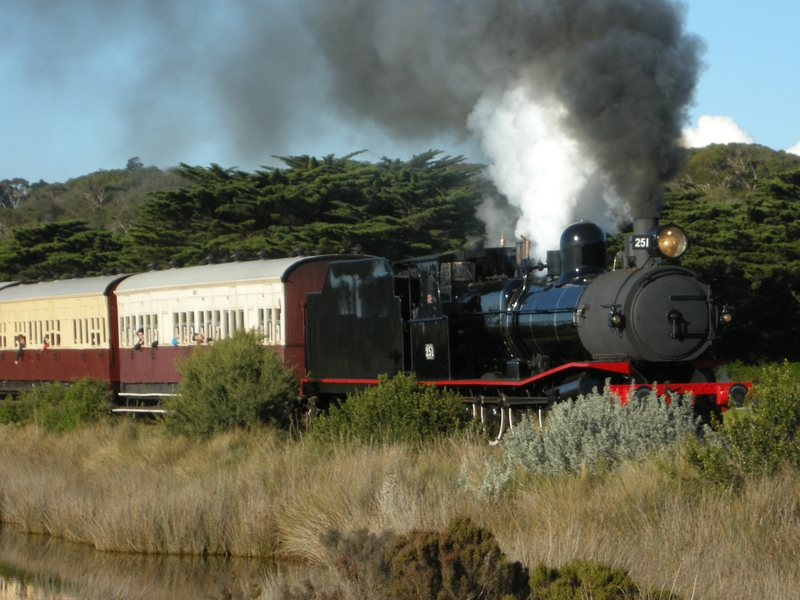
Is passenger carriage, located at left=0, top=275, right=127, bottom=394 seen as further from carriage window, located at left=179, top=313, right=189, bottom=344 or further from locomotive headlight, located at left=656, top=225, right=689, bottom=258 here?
locomotive headlight, located at left=656, top=225, right=689, bottom=258

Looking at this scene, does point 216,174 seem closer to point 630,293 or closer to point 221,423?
point 221,423

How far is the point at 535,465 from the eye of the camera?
28.0ft

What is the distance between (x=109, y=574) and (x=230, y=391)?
4.71 m

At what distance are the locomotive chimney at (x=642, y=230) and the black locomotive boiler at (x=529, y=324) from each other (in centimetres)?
2

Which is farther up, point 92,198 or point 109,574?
point 92,198

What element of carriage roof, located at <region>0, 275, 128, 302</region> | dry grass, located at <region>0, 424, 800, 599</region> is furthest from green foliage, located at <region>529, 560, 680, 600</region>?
carriage roof, located at <region>0, 275, 128, 302</region>

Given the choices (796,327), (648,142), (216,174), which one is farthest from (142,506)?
(216,174)

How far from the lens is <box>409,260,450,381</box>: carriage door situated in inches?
474

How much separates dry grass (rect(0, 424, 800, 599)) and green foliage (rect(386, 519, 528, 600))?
0.94 meters

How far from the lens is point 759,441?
7582mm

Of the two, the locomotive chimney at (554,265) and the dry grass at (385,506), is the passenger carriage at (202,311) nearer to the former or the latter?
the dry grass at (385,506)

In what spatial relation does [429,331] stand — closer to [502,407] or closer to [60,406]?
[502,407]

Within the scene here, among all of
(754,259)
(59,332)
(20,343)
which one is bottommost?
(20,343)

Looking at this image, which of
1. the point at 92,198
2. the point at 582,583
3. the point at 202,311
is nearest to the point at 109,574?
the point at 582,583
